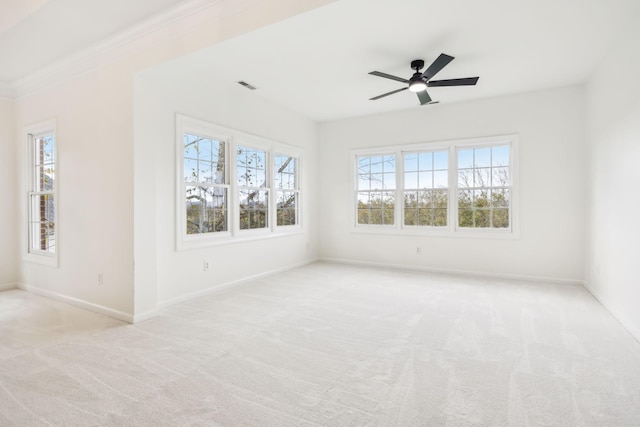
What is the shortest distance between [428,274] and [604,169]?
2.69 m

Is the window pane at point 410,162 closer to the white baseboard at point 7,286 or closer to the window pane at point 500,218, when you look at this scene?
the window pane at point 500,218

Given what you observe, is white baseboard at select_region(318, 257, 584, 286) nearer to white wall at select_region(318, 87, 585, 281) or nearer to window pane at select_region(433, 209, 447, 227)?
white wall at select_region(318, 87, 585, 281)

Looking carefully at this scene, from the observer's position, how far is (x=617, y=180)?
3428 millimetres

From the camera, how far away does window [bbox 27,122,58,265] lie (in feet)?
14.5

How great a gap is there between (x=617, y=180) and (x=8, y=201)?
755 cm

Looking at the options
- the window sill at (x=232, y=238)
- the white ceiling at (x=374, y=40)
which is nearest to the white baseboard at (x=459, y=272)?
the window sill at (x=232, y=238)

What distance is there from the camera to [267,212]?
5.48m

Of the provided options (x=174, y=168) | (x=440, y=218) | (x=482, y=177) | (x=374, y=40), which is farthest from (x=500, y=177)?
(x=174, y=168)

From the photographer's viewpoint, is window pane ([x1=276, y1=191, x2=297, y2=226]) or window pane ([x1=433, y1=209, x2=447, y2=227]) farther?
window pane ([x1=276, y1=191, x2=297, y2=226])

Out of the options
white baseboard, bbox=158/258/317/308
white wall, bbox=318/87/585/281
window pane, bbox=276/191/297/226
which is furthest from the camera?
window pane, bbox=276/191/297/226

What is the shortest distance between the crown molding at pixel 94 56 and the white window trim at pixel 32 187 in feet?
1.66

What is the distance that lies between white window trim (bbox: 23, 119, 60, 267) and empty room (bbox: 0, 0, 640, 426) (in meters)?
0.04

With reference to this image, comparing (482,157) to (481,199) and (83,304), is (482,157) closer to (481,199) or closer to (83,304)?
(481,199)

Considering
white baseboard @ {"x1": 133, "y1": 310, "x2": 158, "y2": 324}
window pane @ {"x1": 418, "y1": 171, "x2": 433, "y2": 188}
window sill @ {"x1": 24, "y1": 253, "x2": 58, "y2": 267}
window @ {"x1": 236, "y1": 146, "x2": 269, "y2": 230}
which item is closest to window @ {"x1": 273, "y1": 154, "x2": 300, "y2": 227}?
window @ {"x1": 236, "y1": 146, "x2": 269, "y2": 230}
